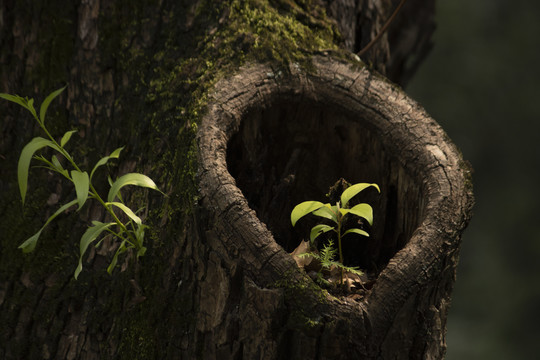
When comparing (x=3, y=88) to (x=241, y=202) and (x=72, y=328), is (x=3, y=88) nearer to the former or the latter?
(x=72, y=328)

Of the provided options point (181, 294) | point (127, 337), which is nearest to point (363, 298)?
point (181, 294)

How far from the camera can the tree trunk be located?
1.49 metres

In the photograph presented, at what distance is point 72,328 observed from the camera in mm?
1781

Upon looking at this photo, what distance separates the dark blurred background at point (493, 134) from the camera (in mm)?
7742

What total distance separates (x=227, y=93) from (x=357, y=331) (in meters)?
0.80

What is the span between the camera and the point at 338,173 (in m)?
1.99

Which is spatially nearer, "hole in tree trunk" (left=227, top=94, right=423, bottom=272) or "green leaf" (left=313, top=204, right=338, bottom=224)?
"green leaf" (left=313, top=204, right=338, bottom=224)

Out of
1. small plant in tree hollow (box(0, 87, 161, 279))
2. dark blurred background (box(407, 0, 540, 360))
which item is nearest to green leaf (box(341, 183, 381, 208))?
small plant in tree hollow (box(0, 87, 161, 279))

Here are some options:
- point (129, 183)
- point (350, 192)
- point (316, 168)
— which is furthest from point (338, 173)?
point (129, 183)

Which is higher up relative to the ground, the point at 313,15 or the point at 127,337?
the point at 313,15

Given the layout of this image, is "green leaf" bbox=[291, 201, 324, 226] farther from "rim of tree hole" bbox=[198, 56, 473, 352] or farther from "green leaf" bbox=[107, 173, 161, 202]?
"green leaf" bbox=[107, 173, 161, 202]

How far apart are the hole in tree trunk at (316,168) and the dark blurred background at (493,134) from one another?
631 cm

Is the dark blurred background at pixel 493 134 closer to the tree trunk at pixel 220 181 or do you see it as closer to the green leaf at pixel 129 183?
the tree trunk at pixel 220 181

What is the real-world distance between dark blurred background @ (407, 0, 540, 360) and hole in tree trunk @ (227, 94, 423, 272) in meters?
6.31
